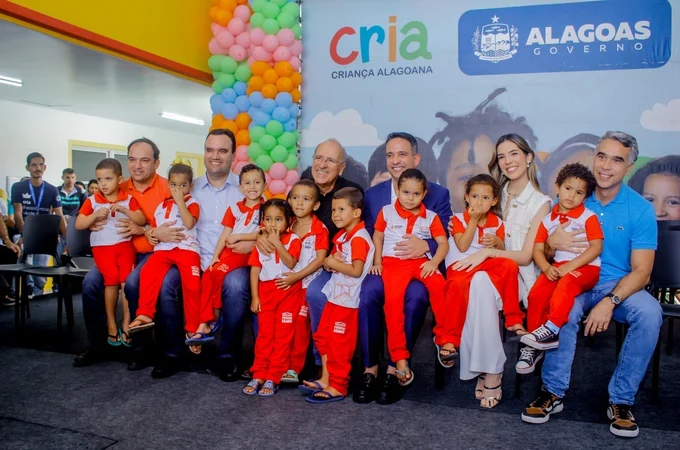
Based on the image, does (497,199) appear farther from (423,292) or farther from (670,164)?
(670,164)

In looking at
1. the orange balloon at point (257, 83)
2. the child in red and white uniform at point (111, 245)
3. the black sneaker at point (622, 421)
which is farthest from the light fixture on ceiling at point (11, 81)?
the black sneaker at point (622, 421)

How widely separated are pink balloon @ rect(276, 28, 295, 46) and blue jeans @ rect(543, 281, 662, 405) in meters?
3.58

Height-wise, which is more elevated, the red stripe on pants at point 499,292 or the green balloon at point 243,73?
the green balloon at point 243,73

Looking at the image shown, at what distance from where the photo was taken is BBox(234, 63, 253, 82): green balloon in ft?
17.6

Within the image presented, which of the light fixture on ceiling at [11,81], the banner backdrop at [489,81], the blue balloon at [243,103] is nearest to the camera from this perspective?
the banner backdrop at [489,81]

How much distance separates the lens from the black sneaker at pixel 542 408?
8.37 feet

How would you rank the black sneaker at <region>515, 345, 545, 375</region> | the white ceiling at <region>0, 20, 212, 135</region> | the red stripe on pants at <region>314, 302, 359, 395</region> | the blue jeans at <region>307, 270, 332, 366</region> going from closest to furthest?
1. the black sneaker at <region>515, 345, 545, 375</region>
2. the red stripe on pants at <region>314, 302, 359, 395</region>
3. the blue jeans at <region>307, 270, 332, 366</region>
4. the white ceiling at <region>0, 20, 212, 135</region>

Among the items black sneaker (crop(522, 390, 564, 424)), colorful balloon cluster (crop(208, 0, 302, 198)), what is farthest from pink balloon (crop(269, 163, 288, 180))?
black sneaker (crop(522, 390, 564, 424))

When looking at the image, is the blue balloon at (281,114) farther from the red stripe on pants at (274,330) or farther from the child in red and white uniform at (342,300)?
the red stripe on pants at (274,330)

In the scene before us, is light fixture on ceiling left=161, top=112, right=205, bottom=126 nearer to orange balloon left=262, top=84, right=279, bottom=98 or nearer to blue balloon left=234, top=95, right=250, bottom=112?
blue balloon left=234, top=95, right=250, bottom=112

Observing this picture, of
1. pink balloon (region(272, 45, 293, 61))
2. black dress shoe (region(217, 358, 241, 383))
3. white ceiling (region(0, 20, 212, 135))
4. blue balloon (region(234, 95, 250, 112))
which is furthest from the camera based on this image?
white ceiling (region(0, 20, 212, 135))

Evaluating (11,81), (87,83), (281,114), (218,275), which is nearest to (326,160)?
(218,275)

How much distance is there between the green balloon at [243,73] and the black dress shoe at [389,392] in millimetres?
3458

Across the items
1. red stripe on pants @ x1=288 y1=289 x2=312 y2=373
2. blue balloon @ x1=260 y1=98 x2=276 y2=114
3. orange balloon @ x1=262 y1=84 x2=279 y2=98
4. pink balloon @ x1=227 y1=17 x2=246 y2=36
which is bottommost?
red stripe on pants @ x1=288 y1=289 x2=312 y2=373
